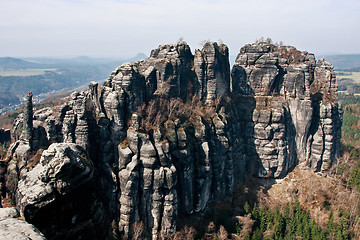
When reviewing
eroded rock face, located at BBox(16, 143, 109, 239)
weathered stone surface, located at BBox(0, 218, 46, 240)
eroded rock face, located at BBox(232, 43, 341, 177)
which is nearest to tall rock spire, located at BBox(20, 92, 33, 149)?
eroded rock face, located at BBox(16, 143, 109, 239)

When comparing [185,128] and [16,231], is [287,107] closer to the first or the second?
[185,128]

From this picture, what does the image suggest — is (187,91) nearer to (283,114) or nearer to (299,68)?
(283,114)

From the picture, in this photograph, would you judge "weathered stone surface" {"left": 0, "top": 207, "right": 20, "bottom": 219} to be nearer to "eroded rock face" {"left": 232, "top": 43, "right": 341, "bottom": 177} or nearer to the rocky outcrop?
the rocky outcrop

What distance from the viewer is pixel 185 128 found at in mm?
40094

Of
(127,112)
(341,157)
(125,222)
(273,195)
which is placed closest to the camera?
(125,222)

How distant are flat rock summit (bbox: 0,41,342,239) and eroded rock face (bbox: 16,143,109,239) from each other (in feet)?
28.0

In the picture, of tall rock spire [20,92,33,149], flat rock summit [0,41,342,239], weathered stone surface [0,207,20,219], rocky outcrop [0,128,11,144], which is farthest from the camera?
rocky outcrop [0,128,11,144]

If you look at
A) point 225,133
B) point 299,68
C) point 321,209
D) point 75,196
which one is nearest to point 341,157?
point 321,209

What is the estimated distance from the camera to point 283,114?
50.0 m

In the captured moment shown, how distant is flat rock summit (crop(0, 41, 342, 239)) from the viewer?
34.2m

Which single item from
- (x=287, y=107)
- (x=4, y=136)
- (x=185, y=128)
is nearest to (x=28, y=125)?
(x=4, y=136)

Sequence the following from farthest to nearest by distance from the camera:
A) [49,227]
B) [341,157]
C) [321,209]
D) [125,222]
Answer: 1. [341,157]
2. [321,209]
3. [125,222]
4. [49,227]

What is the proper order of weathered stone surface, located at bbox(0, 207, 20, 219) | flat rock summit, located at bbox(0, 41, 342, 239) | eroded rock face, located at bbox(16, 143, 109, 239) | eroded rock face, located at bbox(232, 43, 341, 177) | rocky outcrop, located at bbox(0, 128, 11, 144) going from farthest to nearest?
1. eroded rock face, located at bbox(232, 43, 341, 177)
2. rocky outcrop, located at bbox(0, 128, 11, 144)
3. flat rock summit, located at bbox(0, 41, 342, 239)
4. eroded rock face, located at bbox(16, 143, 109, 239)
5. weathered stone surface, located at bbox(0, 207, 20, 219)

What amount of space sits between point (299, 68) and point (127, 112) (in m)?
33.8
